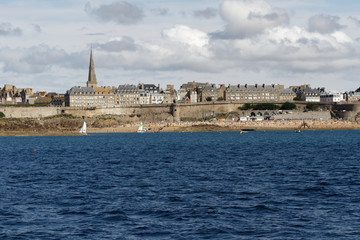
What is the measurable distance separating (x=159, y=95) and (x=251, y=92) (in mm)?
32511

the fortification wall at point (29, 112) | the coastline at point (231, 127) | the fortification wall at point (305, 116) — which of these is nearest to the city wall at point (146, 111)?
the fortification wall at point (29, 112)

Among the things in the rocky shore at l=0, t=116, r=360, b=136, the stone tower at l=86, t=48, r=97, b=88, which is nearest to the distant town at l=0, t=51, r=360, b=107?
the stone tower at l=86, t=48, r=97, b=88

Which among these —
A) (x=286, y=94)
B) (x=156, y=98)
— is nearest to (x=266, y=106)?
(x=286, y=94)

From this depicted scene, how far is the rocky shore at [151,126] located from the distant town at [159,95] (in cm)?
2843

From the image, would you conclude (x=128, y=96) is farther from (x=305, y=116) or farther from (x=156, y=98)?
(x=305, y=116)

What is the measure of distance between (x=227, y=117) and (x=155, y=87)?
48.7 m

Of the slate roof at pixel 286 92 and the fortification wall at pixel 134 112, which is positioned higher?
the slate roof at pixel 286 92

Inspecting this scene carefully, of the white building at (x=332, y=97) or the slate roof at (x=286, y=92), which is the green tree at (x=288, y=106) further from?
the white building at (x=332, y=97)

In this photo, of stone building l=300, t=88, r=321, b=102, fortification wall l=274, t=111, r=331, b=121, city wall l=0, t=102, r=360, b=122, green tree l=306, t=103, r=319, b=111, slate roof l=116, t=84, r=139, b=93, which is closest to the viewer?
fortification wall l=274, t=111, r=331, b=121

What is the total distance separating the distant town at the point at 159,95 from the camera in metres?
176

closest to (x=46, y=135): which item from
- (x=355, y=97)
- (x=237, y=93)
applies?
(x=237, y=93)

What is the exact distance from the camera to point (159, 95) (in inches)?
7362

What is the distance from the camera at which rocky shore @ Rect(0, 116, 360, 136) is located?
418ft

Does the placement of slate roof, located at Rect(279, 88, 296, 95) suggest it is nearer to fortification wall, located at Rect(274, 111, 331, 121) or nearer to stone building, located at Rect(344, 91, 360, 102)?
stone building, located at Rect(344, 91, 360, 102)
